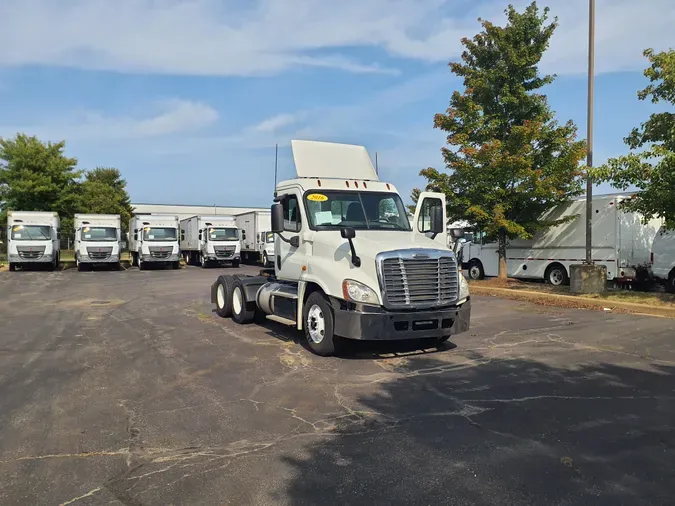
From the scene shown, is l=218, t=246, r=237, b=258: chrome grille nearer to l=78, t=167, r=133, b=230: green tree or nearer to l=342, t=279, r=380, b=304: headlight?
l=78, t=167, r=133, b=230: green tree

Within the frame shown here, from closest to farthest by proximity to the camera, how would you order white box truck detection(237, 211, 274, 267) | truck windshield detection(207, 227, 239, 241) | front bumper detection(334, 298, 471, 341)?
front bumper detection(334, 298, 471, 341)
white box truck detection(237, 211, 274, 267)
truck windshield detection(207, 227, 239, 241)

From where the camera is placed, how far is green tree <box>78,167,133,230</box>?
4875cm

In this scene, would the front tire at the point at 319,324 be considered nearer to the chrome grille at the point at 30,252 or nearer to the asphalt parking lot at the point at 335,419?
the asphalt parking lot at the point at 335,419

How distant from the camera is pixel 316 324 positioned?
26.7ft

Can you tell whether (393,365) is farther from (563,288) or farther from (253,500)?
(563,288)

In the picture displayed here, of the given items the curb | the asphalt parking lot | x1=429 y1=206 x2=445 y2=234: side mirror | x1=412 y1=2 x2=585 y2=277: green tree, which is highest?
x1=412 y1=2 x2=585 y2=277: green tree

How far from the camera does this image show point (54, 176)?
37.2 metres

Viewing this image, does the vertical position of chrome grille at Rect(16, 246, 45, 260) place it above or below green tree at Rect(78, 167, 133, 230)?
below

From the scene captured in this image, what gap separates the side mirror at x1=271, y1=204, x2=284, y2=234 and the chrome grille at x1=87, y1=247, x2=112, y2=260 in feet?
74.6

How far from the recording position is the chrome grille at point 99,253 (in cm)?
2869

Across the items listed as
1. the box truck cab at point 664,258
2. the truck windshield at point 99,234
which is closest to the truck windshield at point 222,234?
the truck windshield at point 99,234

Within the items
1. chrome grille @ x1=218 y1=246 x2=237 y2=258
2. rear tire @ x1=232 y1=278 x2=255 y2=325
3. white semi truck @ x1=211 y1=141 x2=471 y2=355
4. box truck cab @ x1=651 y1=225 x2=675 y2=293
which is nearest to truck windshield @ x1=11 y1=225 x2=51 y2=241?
chrome grille @ x1=218 y1=246 x2=237 y2=258

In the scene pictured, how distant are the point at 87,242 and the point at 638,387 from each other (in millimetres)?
27897

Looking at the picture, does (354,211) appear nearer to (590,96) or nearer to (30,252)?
(590,96)
